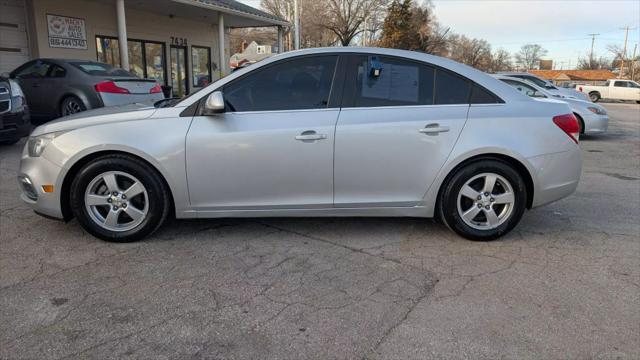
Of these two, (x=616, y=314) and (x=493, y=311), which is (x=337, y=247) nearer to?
(x=493, y=311)

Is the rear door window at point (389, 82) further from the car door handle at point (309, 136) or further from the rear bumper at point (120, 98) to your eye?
the rear bumper at point (120, 98)

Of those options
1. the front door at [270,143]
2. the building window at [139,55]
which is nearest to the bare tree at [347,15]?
the building window at [139,55]

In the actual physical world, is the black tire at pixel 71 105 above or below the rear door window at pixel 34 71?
below

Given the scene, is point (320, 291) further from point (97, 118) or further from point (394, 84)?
point (97, 118)

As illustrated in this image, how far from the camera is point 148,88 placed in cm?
1005

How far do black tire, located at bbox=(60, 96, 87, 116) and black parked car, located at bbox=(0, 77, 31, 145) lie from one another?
1.58 meters

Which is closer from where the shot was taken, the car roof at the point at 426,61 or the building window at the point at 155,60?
the car roof at the point at 426,61

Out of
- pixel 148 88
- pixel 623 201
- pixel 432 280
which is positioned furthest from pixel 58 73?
pixel 623 201

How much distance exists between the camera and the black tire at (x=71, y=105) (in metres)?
9.35

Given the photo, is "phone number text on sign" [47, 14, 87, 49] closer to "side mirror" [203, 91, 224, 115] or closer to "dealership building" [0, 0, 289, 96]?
"dealership building" [0, 0, 289, 96]

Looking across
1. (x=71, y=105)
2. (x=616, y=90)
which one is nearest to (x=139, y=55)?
(x=71, y=105)

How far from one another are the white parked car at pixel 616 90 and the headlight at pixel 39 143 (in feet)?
117

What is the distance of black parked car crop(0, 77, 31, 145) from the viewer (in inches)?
289

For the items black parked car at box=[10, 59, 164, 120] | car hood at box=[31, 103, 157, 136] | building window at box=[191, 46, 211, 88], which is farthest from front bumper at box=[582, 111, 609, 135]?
building window at box=[191, 46, 211, 88]
